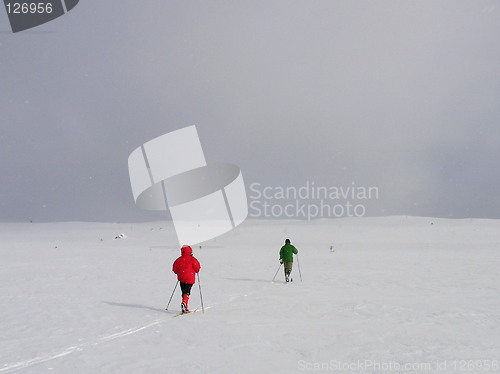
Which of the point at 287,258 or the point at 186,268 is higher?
the point at 186,268

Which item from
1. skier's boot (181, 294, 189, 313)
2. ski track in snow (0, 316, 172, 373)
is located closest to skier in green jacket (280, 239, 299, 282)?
skier's boot (181, 294, 189, 313)

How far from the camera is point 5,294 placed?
45.2ft

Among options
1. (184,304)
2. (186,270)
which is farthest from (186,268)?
(184,304)

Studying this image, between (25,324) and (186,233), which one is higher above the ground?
(25,324)

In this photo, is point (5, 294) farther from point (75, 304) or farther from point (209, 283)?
point (209, 283)

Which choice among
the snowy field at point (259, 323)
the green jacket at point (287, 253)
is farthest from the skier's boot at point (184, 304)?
the green jacket at point (287, 253)

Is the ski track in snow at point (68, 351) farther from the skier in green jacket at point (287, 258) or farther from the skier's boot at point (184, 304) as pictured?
the skier in green jacket at point (287, 258)

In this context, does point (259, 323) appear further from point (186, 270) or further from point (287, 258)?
point (287, 258)

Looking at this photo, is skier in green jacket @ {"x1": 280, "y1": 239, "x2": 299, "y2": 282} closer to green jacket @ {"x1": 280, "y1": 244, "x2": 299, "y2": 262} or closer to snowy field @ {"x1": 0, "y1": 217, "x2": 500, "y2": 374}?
green jacket @ {"x1": 280, "y1": 244, "x2": 299, "y2": 262}

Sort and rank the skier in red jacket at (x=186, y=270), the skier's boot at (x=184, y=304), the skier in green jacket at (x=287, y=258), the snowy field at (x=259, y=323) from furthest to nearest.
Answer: the skier in green jacket at (x=287, y=258) < the skier in red jacket at (x=186, y=270) < the skier's boot at (x=184, y=304) < the snowy field at (x=259, y=323)

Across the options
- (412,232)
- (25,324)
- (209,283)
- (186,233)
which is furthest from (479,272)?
(186,233)

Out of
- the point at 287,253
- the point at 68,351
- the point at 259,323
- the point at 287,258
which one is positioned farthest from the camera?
the point at 287,253

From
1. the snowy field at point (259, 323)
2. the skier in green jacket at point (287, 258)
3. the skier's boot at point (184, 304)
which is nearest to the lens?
the snowy field at point (259, 323)

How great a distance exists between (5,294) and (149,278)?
558 centimetres
